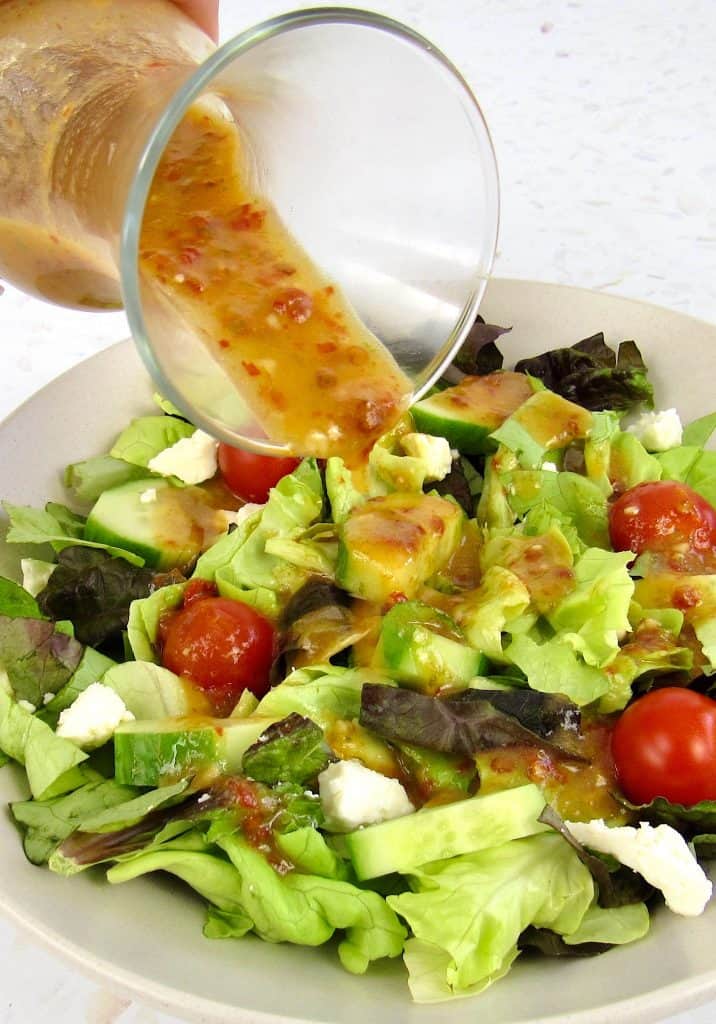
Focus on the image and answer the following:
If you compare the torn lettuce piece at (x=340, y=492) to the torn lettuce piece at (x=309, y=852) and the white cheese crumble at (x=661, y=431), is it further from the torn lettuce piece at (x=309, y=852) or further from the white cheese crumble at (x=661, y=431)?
the torn lettuce piece at (x=309, y=852)

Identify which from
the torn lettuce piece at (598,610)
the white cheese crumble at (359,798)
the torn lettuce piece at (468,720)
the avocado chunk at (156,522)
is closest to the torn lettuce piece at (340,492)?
the avocado chunk at (156,522)

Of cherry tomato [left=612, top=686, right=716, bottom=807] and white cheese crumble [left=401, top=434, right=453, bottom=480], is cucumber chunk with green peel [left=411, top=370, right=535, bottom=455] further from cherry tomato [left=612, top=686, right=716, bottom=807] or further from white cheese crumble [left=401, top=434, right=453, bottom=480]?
cherry tomato [left=612, top=686, right=716, bottom=807]

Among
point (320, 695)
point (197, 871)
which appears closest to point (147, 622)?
point (320, 695)

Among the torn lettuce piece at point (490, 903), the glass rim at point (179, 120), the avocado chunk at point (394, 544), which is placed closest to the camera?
the glass rim at point (179, 120)

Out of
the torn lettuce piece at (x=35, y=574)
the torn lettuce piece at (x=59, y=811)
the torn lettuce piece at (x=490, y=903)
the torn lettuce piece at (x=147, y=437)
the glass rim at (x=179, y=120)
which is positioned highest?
the glass rim at (x=179, y=120)

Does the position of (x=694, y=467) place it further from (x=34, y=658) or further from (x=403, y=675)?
(x=34, y=658)

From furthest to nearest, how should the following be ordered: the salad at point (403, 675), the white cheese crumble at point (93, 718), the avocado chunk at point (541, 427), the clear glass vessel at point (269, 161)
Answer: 1. the avocado chunk at point (541, 427)
2. the white cheese crumble at point (93, 718)
3. the salad at point (403, 675)
4. the clear glass vessel at point (269, 161)

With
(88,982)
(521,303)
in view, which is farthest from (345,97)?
(88,982)

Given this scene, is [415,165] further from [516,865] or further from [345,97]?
[516,865]
